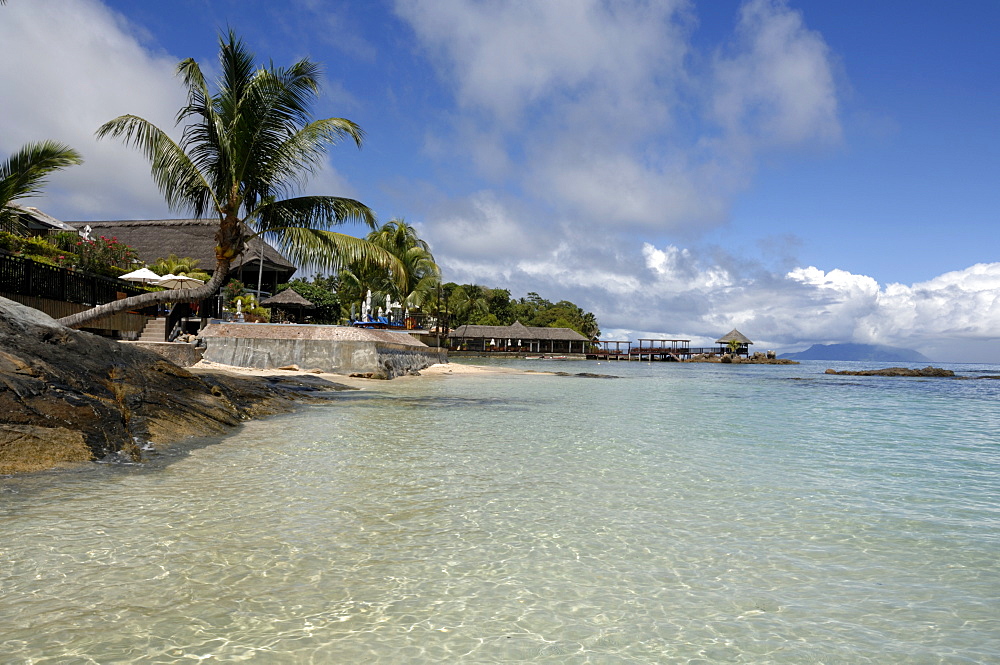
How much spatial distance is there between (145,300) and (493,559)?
26.1 feet

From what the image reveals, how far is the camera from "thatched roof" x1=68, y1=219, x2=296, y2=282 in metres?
36.5

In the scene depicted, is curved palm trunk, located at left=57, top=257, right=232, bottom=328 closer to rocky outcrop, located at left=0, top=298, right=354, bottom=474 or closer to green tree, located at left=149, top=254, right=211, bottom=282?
rocky outcrop, located at left=0, top=298, right=354, bottom=474

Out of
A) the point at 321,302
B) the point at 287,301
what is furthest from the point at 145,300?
the point at 321,302

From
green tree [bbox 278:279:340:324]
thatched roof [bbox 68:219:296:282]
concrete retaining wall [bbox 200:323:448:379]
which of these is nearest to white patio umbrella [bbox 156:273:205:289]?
concrete retaining wall [bbox 200:323:448:379]

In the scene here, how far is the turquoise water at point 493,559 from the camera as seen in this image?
2.45 meters

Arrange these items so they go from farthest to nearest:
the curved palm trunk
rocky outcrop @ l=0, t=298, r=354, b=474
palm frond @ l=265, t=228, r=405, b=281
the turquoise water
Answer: palm frond @ l=265, t=228, r=405, b=281
the curved palm trunk
rocky outcrop @ l=0, t=298, r=354, b=474
the turquoise water

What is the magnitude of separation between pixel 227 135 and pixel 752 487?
9318 mm

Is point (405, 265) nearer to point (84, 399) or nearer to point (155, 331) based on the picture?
point (155, 331)

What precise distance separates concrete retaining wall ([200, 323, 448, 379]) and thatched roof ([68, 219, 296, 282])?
1831cm

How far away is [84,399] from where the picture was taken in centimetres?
583

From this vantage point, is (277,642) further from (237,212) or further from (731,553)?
(237,212)

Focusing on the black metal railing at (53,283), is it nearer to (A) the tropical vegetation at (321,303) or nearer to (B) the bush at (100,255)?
(B) the bush at (100,255)

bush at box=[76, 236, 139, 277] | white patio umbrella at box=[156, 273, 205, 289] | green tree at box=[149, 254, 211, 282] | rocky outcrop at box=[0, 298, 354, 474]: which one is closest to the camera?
rocky outcrop at box=[0, 298, 354, 474]

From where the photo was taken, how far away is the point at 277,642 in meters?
2.37
